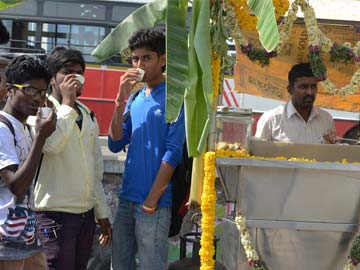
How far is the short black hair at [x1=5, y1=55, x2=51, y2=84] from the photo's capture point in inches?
124

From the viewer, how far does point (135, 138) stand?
3.68 metres

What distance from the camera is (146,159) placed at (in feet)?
11.9

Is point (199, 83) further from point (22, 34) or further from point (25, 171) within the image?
point (22, 34)

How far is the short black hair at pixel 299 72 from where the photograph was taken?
4.13m

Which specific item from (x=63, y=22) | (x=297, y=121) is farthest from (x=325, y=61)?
(x=63, y=22)

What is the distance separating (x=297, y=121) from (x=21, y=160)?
2134 mm

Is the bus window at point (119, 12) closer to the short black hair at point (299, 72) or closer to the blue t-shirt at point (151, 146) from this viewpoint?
the short black hair at point (299, 72)

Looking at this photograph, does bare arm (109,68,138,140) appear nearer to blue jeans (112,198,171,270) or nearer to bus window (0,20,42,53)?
blue jeans (112,198,171,270)

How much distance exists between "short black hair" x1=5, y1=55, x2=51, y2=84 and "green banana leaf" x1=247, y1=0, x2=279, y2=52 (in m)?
1.13

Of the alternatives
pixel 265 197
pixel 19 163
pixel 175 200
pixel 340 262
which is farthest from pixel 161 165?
pixel 340 262

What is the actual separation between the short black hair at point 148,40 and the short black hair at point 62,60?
1.08ft

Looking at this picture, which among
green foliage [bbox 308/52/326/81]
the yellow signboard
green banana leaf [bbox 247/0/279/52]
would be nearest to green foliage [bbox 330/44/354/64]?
green foliage [bbox 308/52/326/81]

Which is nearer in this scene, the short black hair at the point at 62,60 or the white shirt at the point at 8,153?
the white shirt at the point at 8,153

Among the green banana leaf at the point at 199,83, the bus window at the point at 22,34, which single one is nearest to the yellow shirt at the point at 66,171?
the green banana leaf at the point at 199,83
